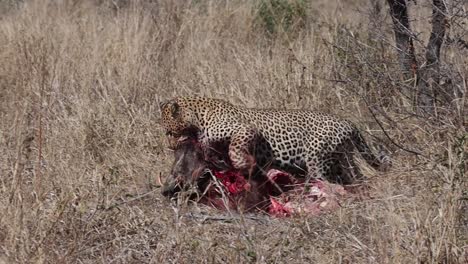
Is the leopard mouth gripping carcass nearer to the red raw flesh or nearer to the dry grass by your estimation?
the red raw flesh

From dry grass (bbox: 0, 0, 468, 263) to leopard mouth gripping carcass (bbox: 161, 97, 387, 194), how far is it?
10.4 inches

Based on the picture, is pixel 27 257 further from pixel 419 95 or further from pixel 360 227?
pixel 419 95

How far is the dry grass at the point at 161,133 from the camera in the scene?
4156mm

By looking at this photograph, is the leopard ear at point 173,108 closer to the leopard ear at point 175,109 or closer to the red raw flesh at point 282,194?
the leopard ear at point 175,109

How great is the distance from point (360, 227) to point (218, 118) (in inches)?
51.8

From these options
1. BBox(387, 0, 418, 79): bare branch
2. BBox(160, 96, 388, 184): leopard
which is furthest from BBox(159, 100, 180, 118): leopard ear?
BBox(387, 0, 418, 79): bare branch

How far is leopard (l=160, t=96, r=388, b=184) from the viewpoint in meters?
5.43

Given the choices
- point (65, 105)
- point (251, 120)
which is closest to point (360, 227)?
point (251, 120)

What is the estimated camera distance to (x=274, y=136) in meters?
5.50

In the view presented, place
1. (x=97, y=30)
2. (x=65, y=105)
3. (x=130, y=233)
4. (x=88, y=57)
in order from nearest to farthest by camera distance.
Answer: (x=130, y=233)
(x=65, y=105)
(x=88, y=57)
(x=97, y=30)

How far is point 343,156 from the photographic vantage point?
5.57 meters

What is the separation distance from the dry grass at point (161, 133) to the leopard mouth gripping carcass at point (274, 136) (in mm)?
265

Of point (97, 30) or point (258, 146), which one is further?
point (97, 30)

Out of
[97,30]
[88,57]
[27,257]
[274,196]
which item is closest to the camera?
[27,257]
